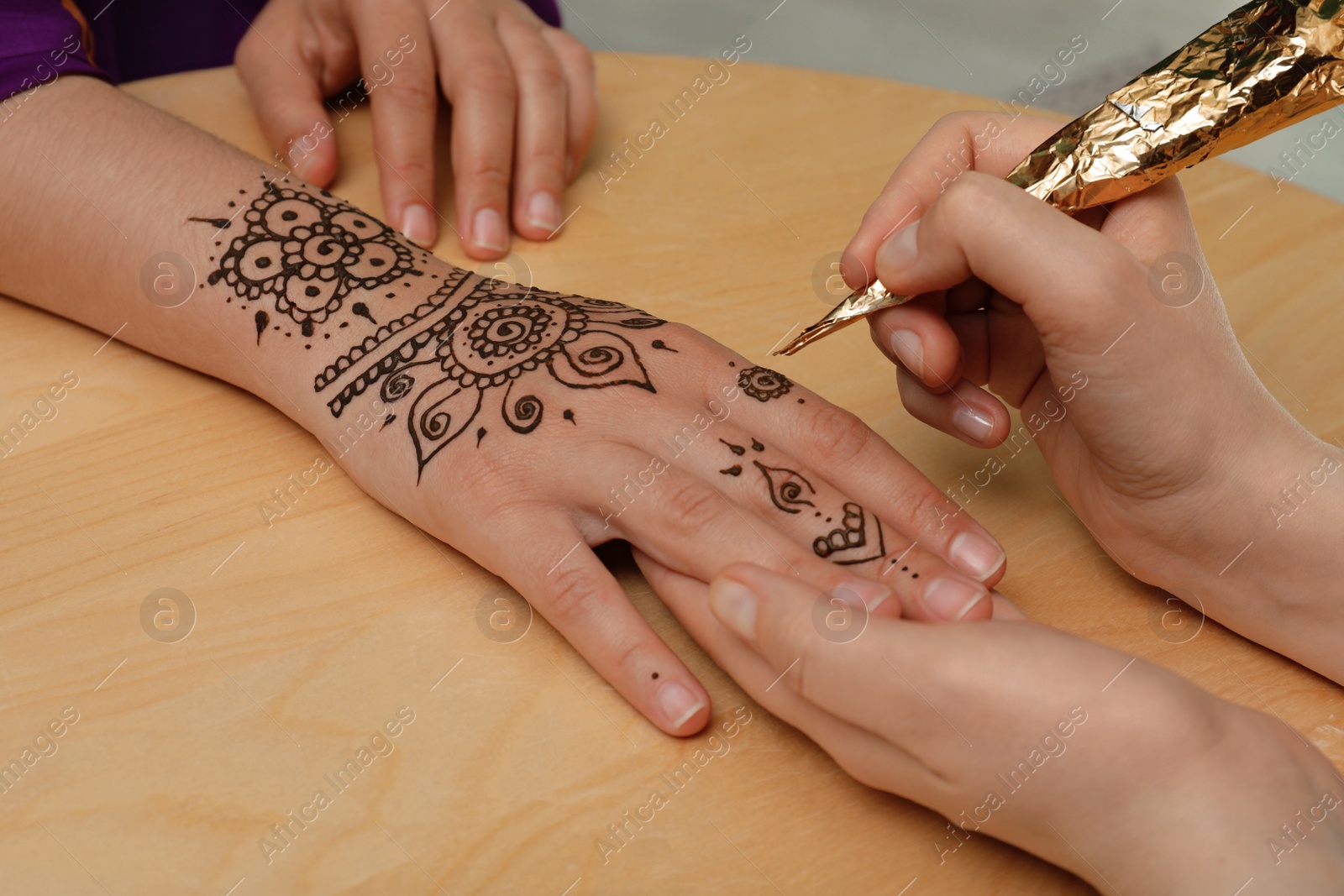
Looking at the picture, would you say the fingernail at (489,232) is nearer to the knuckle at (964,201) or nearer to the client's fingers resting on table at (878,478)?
the client's fingers resting on table at (878,478)

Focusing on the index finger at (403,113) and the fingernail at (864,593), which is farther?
the index finger at (403,113)

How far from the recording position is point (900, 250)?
0.77 metres

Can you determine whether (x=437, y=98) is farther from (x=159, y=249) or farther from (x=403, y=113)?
(x=159, y=249)

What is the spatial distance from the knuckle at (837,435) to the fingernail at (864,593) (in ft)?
0.44

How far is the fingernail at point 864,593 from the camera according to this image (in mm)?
681

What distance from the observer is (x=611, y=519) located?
779mm

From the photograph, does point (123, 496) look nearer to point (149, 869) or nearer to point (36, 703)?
point (36, 703)

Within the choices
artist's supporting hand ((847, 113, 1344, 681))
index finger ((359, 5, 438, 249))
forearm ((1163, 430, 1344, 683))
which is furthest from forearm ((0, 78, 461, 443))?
forearm ((1163, 430, 1344, 683))

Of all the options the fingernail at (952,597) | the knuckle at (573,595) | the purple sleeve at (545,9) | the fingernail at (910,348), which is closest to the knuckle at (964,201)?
the fingernail at (910,348)

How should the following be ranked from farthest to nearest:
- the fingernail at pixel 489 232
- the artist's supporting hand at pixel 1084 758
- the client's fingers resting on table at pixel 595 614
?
the fingernail at pixel 489 232 < the client's fingers resting on table at pixel 595 614 < the artist's supporting hand at pixel 1084 758

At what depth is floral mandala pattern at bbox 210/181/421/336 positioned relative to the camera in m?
0.94

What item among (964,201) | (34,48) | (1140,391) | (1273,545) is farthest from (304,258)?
(1273,545)

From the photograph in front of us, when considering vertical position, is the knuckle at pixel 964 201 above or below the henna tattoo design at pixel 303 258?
above

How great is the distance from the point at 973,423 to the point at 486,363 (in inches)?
15.6
